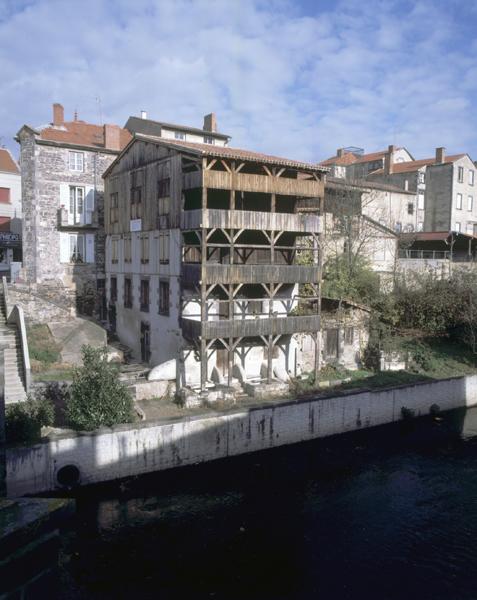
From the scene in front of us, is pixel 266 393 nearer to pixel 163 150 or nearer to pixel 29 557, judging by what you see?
pixel 163 150

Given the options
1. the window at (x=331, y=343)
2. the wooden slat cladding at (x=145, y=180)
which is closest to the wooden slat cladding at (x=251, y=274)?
the wooden slat cladding at (x=145, y=180)

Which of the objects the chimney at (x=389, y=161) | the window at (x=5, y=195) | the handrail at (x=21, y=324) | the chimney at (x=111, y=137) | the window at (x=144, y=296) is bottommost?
the handrail at (x=21, y=324)

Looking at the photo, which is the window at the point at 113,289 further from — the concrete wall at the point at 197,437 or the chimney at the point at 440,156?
the chimney at the point at 440,156

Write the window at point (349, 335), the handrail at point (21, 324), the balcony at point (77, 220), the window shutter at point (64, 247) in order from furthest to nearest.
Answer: the window shutter at point (64, 247) < the balcony at point (77, 220) < the window at point (349, 335) < the handrail at point (21, 324)

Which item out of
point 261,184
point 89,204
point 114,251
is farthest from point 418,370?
point 89,204

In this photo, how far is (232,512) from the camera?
55.4 feet

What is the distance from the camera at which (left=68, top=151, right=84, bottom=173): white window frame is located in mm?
32938

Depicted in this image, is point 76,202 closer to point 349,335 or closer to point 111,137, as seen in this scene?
point 111,137

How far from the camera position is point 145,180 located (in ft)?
89.9

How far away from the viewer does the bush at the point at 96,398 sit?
18062 mm

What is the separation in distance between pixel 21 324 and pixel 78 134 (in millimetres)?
18134

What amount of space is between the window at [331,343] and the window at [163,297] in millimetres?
9489

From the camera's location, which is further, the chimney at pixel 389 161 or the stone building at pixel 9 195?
the chimney at pixel 389 161

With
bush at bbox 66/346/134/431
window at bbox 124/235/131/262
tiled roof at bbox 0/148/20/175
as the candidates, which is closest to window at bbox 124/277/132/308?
window at bbox 124/235/131/262
